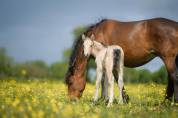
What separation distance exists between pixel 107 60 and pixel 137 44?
2.24 meters

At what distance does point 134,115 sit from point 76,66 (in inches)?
192

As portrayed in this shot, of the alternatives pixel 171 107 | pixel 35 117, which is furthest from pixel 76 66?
pixel 35 117

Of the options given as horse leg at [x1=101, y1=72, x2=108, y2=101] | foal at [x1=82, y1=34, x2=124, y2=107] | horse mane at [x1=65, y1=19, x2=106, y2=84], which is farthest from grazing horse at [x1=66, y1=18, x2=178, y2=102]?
foal at [x1=82, y1=34, x2=124, y2=107]

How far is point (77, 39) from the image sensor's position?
16.5 metres

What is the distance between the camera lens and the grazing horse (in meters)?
15.3

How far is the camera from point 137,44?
52.6 feet

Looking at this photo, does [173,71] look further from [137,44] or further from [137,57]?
[137,44]

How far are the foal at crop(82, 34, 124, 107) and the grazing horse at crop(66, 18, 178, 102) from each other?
1385 millimetres

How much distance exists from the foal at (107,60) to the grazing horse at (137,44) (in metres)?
1.39

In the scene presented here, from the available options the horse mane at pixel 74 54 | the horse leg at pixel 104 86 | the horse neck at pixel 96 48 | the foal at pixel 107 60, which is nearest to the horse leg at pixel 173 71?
the foal at pixel 107 60

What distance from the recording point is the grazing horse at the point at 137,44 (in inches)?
603

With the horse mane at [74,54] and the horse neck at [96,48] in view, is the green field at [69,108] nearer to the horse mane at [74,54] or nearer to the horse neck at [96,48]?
the horse mane at [74,54]

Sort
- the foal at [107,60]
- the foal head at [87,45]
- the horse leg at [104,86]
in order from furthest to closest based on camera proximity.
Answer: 1. the horse leg at [104,86]
2. the foal head at [87,45]
3. the foal at [107,60]

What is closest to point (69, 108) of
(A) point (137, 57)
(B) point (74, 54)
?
(B) point (74, 54)
